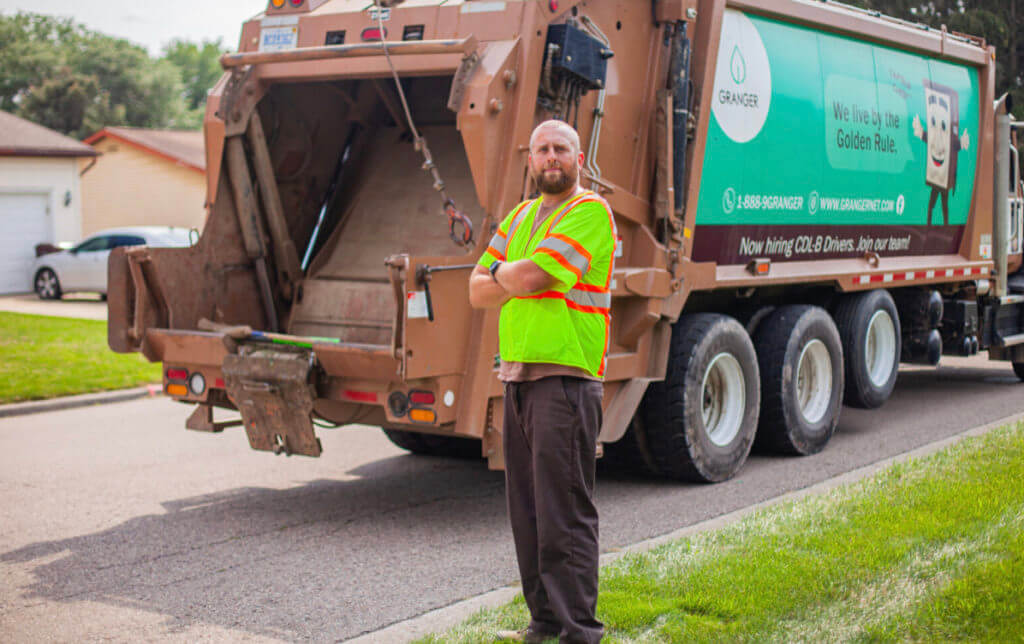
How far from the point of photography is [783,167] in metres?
8.50

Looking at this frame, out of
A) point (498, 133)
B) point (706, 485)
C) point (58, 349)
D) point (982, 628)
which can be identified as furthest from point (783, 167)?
point (58, 349)

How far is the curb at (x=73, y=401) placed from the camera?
1073 centimetres

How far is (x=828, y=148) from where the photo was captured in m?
8.95

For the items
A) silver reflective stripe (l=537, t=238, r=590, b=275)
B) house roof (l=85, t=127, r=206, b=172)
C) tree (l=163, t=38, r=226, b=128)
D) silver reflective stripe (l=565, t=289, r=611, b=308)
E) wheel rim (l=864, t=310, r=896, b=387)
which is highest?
tree (l=163, t=38, r=226, b=128)

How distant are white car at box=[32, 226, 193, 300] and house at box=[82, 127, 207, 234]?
10.2 meters

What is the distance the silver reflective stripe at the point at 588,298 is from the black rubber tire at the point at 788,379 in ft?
13.8

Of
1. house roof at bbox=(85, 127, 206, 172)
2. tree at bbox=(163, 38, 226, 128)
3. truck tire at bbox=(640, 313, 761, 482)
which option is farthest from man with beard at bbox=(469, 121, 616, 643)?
tree at bbox=(163, 38, 226, 128)

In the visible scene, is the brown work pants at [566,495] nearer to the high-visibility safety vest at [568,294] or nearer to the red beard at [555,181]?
the high-visibility safety vest at [568,294]

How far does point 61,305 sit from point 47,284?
2077mm

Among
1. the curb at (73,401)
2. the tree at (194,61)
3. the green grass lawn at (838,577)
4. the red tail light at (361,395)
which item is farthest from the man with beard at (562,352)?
the tree at (194,61)

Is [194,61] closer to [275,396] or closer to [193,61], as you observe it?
[193,61]

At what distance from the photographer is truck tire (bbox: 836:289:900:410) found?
9.61 metres

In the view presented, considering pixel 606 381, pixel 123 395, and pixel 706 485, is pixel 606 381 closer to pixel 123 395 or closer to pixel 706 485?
pixel 706 485

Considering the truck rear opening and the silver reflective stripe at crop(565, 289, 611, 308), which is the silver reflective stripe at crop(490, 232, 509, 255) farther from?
the truck rear opening
